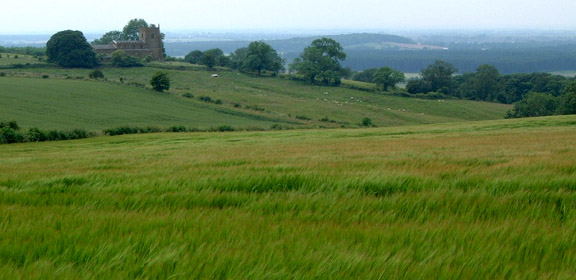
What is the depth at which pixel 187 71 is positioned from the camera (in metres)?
122

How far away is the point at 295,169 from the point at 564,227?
4283 mm

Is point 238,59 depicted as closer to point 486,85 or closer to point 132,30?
point 132,30

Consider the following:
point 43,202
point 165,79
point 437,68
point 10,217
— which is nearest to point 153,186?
point 43,202

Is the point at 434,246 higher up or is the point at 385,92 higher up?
the point at 434,246

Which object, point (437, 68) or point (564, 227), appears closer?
point (564, 227)

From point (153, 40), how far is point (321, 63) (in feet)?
191

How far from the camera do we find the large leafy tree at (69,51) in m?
112

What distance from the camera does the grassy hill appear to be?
2514 inches

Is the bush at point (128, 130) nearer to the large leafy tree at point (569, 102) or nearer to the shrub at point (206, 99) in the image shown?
the shrub at point (206, 99)

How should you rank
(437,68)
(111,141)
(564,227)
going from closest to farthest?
(564,227)
(111,141)
(437,68)

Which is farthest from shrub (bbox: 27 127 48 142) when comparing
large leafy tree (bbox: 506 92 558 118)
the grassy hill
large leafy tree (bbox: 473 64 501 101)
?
large leafy tree (bbox: 473 64 501 101)

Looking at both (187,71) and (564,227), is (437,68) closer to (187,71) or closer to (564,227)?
(187,71)

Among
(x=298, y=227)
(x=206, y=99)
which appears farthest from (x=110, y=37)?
(x=298, y=227)

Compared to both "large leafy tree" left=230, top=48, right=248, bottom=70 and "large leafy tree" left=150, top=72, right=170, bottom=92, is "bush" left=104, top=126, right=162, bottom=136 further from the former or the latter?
"large leafy tree" left=230, top=48, right=248, bottom=70
